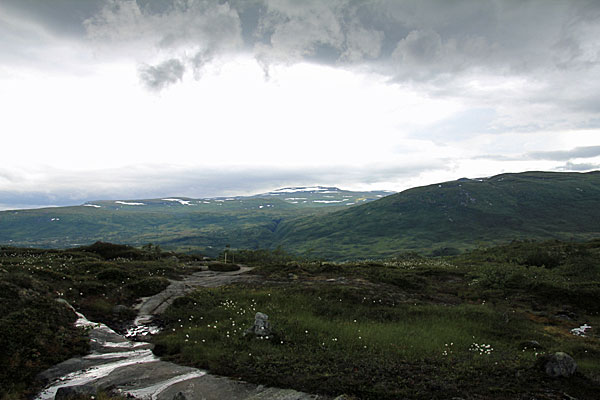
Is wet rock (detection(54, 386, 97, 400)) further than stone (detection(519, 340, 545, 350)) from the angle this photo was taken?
No

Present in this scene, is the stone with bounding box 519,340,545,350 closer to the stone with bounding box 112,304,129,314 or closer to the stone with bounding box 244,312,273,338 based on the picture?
the stone with bounding box 244,312,273,338

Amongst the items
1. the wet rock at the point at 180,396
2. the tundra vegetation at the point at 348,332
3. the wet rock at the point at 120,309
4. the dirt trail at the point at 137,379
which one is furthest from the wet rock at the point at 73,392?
the wet rock at the point at 120,309

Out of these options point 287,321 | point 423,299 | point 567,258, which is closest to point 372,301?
point 423,299

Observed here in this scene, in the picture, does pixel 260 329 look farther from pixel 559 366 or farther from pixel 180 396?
pixel 559 366

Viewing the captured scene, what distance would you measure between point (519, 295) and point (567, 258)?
74.5 feet

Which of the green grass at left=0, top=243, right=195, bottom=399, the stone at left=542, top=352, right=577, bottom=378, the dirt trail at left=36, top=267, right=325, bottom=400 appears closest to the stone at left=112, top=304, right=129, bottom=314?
the green grass at left=0, top=243, right=195, bottom=399

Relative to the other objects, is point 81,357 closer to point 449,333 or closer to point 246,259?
point 449,333

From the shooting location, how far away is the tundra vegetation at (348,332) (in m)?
12.5

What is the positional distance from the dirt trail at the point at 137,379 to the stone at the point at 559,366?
9858mm

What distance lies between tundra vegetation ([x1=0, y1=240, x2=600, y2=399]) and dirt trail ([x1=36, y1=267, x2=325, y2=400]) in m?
0.61

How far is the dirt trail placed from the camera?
38.2ft

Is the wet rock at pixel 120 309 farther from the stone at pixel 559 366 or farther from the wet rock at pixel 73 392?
the stone at pixel 559 366

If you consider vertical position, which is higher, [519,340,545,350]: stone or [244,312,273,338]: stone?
[244,312,273,338]: stone

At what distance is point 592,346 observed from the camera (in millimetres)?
16781
